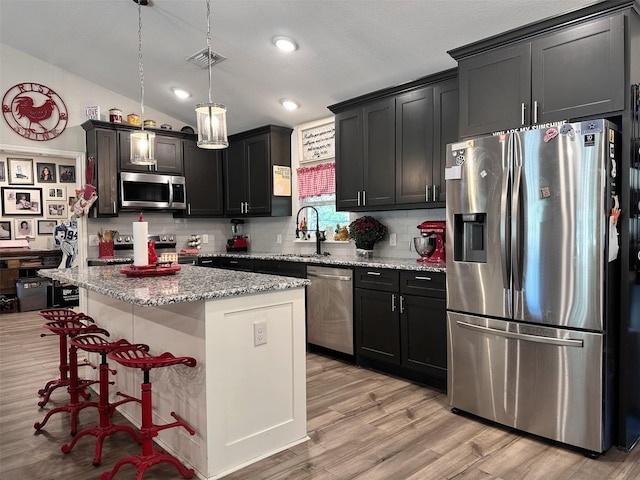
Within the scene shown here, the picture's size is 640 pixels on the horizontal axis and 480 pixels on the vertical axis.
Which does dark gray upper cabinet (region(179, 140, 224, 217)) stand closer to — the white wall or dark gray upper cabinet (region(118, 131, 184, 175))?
dark gray upper cabinet (region(118, 131, 184, 175))

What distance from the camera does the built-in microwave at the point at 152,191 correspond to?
5.26 m

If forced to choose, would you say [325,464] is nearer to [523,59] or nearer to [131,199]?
[523,59]

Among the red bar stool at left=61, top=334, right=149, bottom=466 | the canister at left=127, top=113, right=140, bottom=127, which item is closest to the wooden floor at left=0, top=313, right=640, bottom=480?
the red bar stool at left=61, top=334, right=149, bottom=466

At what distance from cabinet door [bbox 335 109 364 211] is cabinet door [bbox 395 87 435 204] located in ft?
1.48

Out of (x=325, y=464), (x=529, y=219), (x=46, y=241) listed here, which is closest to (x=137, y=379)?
(x=325, y=464)

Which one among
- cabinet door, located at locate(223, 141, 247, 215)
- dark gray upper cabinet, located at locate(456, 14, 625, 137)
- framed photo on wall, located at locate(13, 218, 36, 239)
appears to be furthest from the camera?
framed photo on wall, located at locate(13, 218, 36, 239)

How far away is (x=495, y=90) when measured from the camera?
290 cm

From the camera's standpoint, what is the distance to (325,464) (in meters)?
2.31

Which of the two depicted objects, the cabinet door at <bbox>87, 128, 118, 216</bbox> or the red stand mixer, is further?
the cabinet door at <bbox>87, 128, 118, 216</bbox>

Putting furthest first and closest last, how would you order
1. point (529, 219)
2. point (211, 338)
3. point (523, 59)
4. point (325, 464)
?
point (523, 59) < point (529, 219) < point (325, 464) < point (211, 338)

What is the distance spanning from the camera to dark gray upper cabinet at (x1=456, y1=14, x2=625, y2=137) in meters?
2.44

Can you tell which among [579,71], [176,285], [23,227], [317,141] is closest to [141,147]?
[176,285]

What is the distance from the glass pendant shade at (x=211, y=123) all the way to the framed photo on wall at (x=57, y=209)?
6.61 metres

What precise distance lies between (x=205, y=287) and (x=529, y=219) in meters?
1.80
